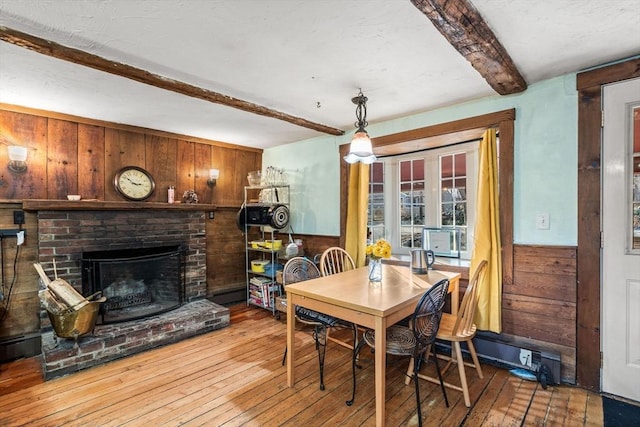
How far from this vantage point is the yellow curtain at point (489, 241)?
265cm

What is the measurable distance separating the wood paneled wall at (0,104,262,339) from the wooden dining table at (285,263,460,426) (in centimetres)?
231

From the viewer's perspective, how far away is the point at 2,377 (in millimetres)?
2586

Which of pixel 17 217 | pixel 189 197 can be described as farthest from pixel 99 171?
pixel 189 197

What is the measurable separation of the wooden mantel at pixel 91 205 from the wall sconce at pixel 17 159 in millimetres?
388

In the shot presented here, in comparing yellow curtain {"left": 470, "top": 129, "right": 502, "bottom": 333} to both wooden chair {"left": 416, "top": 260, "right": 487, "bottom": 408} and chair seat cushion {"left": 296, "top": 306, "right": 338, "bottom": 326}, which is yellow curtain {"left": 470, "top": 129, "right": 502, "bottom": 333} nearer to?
wooden chair {"left": 416, "top": 260, "right": 487, "bottom": 408}

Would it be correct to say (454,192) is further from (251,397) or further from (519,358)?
(251,397)

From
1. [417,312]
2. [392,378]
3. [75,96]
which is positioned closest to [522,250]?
[417,312]

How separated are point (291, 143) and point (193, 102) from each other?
1.79 metres

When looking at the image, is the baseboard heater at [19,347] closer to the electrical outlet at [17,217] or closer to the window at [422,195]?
the electrical outlet at [17,217]

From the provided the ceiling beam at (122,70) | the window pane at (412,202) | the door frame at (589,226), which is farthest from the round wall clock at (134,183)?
the door frame at (589,226)

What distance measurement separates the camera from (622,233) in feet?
7.14

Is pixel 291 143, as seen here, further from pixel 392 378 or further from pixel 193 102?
pixel 392 378

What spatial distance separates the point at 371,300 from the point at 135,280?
2835 millimetres

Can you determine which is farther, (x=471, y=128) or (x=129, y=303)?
(x=129, y=303)
